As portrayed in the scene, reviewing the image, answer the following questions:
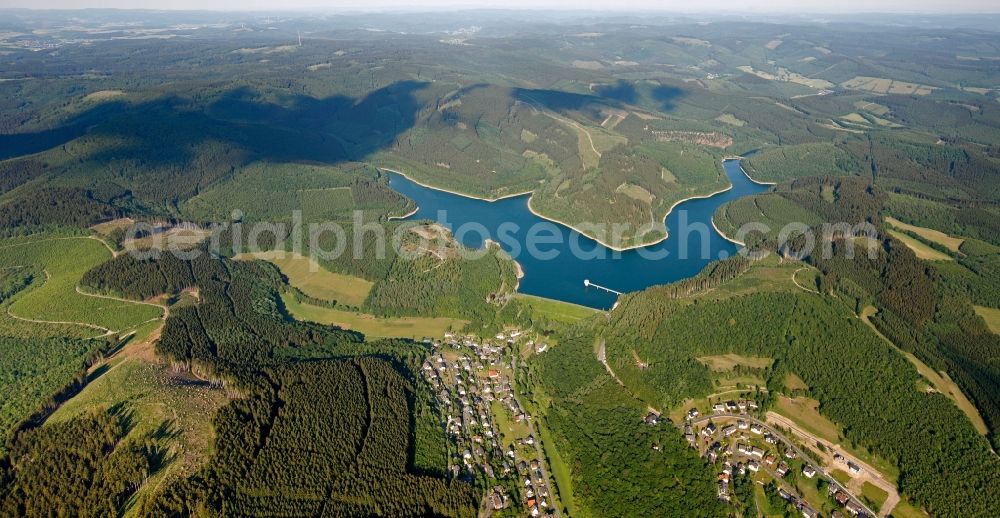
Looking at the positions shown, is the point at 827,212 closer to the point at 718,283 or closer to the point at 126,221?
the point at 718,283

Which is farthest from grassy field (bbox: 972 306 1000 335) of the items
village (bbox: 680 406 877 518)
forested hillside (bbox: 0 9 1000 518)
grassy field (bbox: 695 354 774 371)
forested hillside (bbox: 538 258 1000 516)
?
village (bbox: 680 406 877 518)

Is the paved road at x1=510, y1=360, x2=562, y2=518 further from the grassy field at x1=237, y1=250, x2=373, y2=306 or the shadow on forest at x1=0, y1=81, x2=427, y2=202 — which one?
the shadow on forest at x1=0, y1=81, x2=427, y2=202

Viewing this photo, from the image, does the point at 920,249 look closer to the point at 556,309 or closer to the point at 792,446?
the point at 792,446

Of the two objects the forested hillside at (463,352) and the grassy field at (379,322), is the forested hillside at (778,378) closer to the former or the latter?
the forested hillside at (463,352)

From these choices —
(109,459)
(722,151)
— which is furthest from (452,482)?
(722,151)

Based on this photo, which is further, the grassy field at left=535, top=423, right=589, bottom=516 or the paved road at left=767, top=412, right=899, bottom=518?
the grassy field at left=535, top=423, right=589, bottom=516

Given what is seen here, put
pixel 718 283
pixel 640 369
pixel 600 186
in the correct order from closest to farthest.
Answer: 1. pixel 640 369
2. pixel 718 283
3. pixel 600 186

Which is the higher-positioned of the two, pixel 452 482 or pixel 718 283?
pixel 718 283

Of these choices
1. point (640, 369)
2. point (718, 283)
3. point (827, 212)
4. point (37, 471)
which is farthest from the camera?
point (827, 212)
